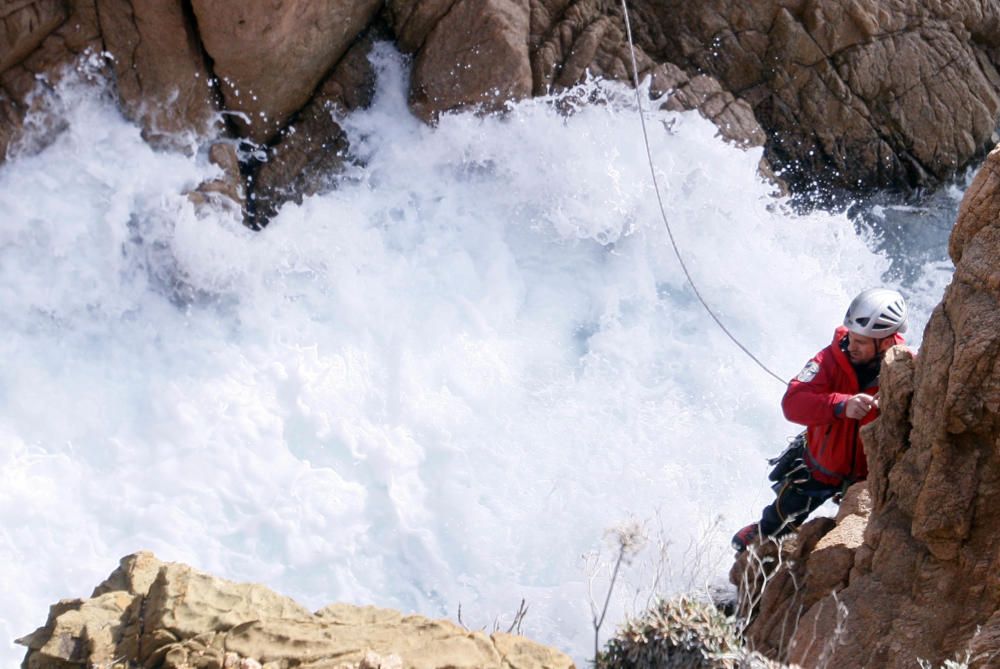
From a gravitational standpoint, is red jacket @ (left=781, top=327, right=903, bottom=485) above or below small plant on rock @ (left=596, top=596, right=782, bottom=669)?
above

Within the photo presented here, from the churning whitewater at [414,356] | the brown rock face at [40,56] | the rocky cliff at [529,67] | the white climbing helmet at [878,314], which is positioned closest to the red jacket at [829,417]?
the white climbing helmet at [878,314]

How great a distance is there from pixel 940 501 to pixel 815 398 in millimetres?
707

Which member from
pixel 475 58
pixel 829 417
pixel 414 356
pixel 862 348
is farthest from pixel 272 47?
pixel 829 417

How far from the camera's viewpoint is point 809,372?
4480mm

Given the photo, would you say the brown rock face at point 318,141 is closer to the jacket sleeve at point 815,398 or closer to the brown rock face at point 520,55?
the brown rock face at point 520,55

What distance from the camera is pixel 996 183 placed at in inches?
152

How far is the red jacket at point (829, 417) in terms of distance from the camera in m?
4.35

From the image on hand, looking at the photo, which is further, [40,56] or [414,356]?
[414,356]

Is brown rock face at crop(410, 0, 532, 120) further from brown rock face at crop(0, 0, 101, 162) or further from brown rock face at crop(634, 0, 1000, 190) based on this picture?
brown rock face at crop(0, 0, 101, 162)

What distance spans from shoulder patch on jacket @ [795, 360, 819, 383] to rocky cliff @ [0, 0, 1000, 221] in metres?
4.54

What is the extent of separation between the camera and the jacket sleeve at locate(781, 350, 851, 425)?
14.1ft

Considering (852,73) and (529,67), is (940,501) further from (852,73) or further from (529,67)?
(852,73)

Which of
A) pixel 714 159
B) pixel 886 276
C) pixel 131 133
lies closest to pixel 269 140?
pixel 131 133

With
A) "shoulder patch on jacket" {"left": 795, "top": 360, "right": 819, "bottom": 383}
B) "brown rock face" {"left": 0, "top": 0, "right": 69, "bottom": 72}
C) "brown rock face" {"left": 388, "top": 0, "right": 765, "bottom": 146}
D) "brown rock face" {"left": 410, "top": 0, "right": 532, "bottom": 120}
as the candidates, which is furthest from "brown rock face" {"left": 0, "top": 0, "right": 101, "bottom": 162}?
"shoulder patch on jacket" {"left": 795, "top": 360, "right": 819, "bottom": 383}
